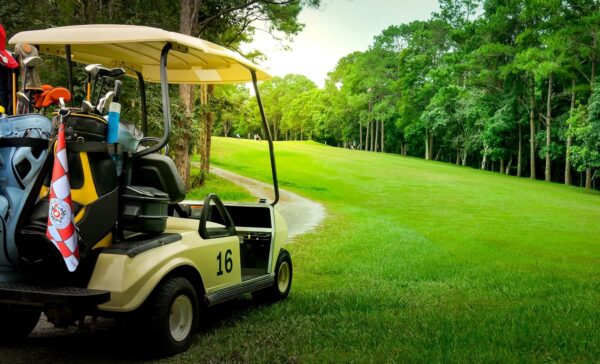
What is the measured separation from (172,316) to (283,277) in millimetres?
2463

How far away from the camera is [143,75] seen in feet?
23.0

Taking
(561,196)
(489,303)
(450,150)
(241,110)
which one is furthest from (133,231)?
(450,150)

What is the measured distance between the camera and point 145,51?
6.07 meters

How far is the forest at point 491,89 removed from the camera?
124 feet

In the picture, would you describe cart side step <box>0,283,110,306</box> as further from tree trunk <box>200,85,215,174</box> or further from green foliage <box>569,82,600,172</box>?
green foliage <box>569,82,600,172</box>

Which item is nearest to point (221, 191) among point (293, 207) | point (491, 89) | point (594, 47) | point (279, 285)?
point (293, 207)

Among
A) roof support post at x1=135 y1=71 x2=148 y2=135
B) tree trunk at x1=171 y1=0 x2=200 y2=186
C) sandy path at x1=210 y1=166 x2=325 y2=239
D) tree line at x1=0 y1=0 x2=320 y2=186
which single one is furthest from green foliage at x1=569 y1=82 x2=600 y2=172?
roof support post at x1=135 y1=71 x2=148 y2=135

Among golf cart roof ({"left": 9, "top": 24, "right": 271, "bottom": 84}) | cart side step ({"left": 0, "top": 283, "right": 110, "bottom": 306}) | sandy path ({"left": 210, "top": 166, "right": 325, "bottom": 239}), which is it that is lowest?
sandy path ({"left": 210, "top": 166, "right": 325, "bottom": 239})

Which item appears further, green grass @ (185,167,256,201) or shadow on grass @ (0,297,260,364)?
green grass @ (185,167,256,201)

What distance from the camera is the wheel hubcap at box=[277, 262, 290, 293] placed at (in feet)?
22.8

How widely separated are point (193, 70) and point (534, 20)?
148ft

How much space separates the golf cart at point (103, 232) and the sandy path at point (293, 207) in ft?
30.5

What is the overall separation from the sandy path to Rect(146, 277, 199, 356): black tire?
9.31 m

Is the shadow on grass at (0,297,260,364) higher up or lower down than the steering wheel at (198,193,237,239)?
lower down
